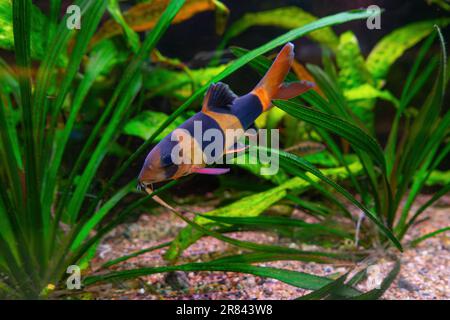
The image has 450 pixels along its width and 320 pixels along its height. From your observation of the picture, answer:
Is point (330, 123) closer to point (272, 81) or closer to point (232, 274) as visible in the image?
point (272, 81)

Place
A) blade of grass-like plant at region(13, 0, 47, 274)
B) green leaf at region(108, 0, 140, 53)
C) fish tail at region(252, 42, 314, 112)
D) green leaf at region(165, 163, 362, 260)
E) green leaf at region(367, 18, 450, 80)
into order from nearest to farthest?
fish tail at region(252, 42, 314, 112) → blade of grass-like plant at region(13, 0, 47, 274) → green leaf at region(165, 163, 362, 260) → green leaf at region(108, 0, 140, 53) → green leaf at region(367, 18, 450, 80)

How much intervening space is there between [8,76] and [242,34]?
1.79 metres

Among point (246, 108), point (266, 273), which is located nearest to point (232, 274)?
point (266, 273)

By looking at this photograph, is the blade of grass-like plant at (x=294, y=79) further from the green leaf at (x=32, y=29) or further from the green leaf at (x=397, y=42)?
the green leaf at (x=397, y=42)

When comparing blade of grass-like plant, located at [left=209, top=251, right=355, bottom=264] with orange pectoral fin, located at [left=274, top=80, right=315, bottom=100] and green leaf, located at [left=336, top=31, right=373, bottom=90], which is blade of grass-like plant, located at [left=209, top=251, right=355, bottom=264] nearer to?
orange pectoral fin, located at [left=274, top=80, right=315, bottom=100]

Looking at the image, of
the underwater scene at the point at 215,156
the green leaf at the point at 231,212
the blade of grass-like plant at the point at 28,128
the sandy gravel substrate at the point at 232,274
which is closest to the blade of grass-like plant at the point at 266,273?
the underwater scene at the point at 215,156

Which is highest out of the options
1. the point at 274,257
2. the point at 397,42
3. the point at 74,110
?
the point at 397,42

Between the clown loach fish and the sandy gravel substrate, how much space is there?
0.92 meters

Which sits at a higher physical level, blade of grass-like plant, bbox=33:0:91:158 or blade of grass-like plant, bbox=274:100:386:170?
blade of grass-like plant, bbox=33:0:91:158

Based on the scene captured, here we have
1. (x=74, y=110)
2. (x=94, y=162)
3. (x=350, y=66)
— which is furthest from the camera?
(x=350, y=66)

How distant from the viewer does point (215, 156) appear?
119cm

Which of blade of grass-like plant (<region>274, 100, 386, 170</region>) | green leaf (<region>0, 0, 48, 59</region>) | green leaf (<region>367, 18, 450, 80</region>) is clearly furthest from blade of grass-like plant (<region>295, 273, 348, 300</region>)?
green leaf (<region>367, 18, 450, 80</region>)

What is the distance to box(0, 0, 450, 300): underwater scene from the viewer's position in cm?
157

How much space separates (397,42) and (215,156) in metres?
2.61
